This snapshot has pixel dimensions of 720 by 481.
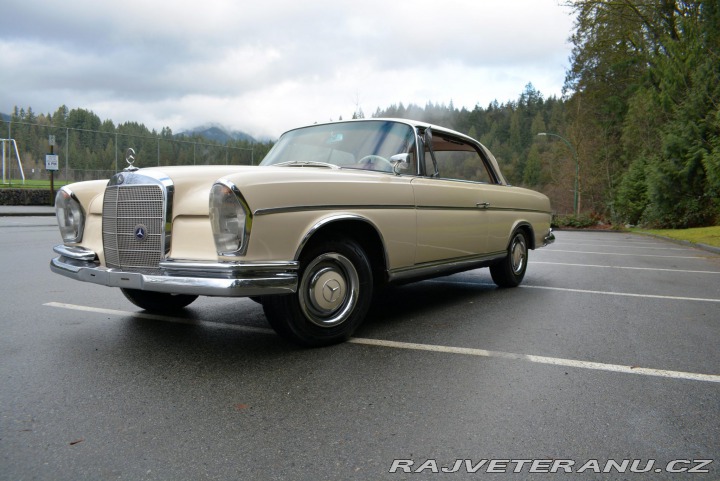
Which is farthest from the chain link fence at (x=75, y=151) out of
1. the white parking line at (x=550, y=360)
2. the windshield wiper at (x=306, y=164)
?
the white parking line at (x=550, y=360)

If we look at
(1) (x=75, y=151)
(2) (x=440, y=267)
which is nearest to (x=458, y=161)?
(2) (x=440, y=267)

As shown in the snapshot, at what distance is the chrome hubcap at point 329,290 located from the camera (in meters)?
3.58

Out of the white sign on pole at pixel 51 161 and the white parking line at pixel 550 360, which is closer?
the white parking line at pixel 550 360

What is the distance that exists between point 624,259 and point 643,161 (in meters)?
24.3

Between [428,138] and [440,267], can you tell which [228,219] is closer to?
[440,267]

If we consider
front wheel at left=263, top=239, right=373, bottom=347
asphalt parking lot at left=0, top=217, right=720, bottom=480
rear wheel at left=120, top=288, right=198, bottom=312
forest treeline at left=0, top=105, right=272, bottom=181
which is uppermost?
forest treeline at left=0, top=105, right=272, bottom=181

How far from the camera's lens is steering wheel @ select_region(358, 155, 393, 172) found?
4.46 metres

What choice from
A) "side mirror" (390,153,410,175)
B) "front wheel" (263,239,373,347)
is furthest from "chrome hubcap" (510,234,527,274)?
"front wheel" (263,239,373,347)

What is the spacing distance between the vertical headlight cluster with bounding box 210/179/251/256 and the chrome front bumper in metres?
0.11

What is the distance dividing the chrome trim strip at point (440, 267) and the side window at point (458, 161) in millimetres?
826

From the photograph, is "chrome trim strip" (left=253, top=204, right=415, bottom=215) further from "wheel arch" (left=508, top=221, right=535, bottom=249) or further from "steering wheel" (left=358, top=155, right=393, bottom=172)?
"wheel arch" (left=508, top=221, right=535, bottom=249)

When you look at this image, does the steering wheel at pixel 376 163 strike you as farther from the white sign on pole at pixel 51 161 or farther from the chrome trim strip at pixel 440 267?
the white sign on pole at pixel 51 161

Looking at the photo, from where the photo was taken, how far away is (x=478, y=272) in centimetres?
818

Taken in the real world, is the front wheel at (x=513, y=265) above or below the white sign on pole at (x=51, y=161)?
below
